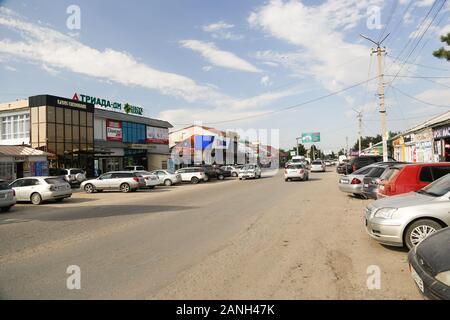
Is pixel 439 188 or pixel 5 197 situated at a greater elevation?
pixel 439 188

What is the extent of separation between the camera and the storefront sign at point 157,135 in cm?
5748

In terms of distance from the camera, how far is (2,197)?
48.2 feet

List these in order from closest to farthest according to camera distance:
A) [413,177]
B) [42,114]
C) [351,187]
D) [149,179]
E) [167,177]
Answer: [413,177], [351,187], [149,179], [167,177], [42,114]

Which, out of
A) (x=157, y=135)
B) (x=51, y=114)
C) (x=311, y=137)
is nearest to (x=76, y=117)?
(x=51, y=114)

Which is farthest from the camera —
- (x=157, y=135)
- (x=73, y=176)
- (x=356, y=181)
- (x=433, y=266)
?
(x=157, y=135)

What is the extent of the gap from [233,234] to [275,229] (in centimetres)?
122

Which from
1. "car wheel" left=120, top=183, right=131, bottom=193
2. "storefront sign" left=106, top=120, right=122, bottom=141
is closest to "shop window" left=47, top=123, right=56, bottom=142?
"storefront sign" left=106, top=120, right=122, bottom=141

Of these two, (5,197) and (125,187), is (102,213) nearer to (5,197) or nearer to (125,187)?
(5,197)

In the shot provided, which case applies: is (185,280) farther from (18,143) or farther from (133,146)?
(133,146)

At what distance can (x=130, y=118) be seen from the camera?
5259 centimetres

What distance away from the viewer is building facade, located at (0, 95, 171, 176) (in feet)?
128

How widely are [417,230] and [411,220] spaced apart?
9.2 inches
